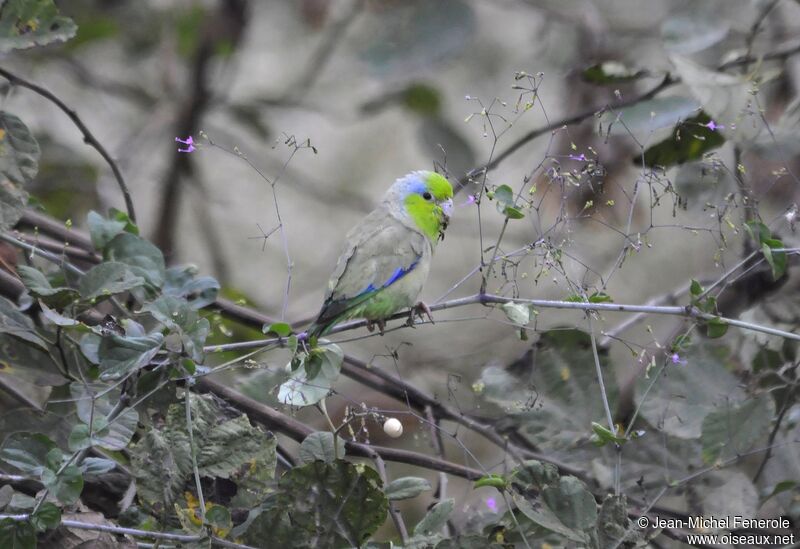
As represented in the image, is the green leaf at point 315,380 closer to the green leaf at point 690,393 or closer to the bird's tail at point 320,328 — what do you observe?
the bird's tail at point 320,328

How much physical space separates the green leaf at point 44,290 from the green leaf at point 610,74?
4.34 feet

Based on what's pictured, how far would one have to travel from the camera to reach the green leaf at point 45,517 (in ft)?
4.43

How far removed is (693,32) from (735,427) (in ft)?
3.77

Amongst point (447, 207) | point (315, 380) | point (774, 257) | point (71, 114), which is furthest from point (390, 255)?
point (774, 257)

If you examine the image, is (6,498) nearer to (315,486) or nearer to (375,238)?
(315,486)

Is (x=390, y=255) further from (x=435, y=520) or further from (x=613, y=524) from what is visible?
(x=613, y=524)

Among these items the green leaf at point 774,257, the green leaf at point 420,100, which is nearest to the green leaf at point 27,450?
the green leaf at point 774,257

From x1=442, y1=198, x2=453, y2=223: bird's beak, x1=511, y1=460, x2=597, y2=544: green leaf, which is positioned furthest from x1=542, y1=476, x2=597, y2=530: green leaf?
x1=442, y1=198, x2=453, y2=223: bird's beak

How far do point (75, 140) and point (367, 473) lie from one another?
12.6 ft

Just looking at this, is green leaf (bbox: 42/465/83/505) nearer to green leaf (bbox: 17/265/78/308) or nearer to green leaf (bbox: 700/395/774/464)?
green leaf (bbox: 17/265/78/308)

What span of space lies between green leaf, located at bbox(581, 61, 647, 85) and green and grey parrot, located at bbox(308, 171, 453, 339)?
45cm

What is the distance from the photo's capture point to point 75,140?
15.6ft

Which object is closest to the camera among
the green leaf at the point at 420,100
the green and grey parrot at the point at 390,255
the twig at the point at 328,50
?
the green and grey parrot at the point at 390,255

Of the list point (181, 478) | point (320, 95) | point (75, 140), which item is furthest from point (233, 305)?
point (75, 140)
